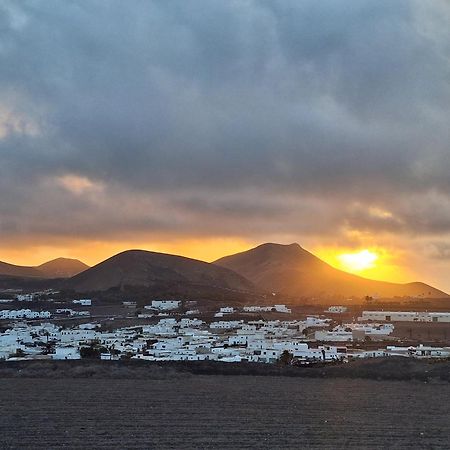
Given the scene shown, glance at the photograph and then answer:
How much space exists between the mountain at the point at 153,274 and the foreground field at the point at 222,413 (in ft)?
303

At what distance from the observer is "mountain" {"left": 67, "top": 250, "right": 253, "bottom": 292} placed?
136125 millimetres

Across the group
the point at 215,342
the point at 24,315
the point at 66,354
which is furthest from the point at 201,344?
the point at 24,315

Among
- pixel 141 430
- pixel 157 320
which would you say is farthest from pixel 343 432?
pixel 157 320

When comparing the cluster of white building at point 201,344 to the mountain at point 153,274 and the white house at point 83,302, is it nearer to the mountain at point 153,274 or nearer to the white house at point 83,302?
the white house at point 83,302

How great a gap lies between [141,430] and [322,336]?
138 ft

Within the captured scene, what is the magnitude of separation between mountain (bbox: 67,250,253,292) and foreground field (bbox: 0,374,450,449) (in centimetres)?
9244

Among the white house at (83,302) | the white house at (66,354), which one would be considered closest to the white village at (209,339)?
the white house at (66,354)

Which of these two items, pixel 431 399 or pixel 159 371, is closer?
pixel 431 399

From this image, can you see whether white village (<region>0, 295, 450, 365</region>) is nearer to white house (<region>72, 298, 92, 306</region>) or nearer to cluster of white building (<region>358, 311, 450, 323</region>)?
cluster of white building (<region>358, 311, 450, 323</region>)

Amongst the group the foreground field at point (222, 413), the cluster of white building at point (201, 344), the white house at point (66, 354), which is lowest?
the foreground field at point (222, 413)

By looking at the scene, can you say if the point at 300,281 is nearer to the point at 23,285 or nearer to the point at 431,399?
the point at 23,285

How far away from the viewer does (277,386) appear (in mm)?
29766

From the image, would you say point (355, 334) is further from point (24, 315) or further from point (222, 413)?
point (24, 315)

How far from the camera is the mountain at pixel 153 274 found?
13612cm
